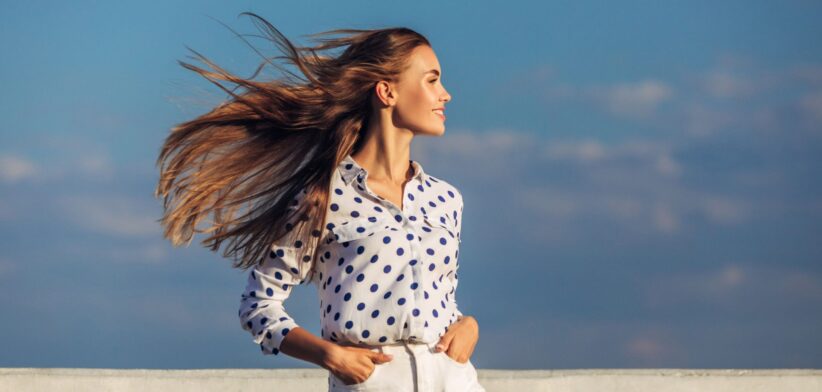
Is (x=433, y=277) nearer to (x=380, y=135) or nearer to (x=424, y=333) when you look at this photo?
(x=424, y=333)

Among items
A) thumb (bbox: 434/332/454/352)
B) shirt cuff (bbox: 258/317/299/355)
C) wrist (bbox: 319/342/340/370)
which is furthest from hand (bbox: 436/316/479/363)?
shirt cuff (bbox: 258/317/299/355)

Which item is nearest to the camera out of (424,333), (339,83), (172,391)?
(424,333)

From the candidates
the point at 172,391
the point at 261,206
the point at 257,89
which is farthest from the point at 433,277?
the point at 172,391

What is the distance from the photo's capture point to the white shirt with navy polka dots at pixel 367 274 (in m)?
2.98

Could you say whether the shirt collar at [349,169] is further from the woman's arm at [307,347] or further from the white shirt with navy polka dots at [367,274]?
the woman's arm at [307,347]

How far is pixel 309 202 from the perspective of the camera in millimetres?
3197

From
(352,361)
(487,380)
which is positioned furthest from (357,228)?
(487,380)

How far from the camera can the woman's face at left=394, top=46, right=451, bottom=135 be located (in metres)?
3.23

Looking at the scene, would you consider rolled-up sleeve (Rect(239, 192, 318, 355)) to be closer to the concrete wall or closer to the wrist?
the wrist

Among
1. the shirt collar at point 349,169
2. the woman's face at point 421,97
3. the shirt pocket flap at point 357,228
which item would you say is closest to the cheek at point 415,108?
the woman's face at point 421,97

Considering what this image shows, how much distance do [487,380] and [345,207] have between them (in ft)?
6.95

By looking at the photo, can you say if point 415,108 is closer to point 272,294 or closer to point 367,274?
point 367,274

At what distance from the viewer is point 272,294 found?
123 inches

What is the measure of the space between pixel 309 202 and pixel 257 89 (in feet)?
2.03
